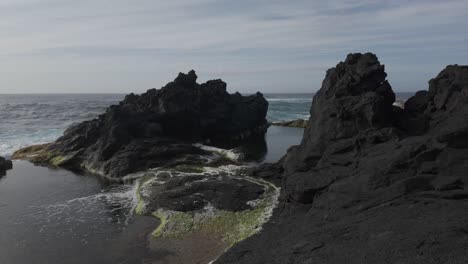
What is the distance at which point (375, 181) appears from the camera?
21031 millimetres

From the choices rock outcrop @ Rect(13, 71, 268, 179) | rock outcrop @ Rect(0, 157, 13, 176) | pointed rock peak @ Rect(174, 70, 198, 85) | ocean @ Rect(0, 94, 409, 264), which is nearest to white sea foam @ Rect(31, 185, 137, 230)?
ocean @ Rect(0, 94, 409, 264)

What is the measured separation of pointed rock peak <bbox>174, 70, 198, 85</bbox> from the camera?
71.6 m

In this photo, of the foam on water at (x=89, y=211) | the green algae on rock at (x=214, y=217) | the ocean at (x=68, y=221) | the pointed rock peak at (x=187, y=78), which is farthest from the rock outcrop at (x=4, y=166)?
the pointed rock peak at (x=187, y=78)

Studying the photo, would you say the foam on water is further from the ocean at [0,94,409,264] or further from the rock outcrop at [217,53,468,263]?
the rock outcrop at [217,53,468,263]

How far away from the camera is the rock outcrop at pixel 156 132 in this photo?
157 feet

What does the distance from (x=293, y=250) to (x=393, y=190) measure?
18.2 ft

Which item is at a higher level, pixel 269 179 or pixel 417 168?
pixel 417 168

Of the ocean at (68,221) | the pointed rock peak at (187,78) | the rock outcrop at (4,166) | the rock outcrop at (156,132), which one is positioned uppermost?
the pointed rock peak at (187,78)

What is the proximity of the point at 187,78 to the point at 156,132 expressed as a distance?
67.8 feet

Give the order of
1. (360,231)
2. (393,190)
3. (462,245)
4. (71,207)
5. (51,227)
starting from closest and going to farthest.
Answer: (462,245) < (360,231) < (393,190) < (51,227) < (71,207)

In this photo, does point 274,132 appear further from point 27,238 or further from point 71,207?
point 27,238

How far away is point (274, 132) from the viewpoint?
8881cm

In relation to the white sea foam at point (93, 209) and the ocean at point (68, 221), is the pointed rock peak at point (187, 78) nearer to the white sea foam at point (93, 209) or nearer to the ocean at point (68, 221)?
the ocean at point (68, 221)

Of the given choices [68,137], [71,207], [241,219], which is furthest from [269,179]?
[68,137]
